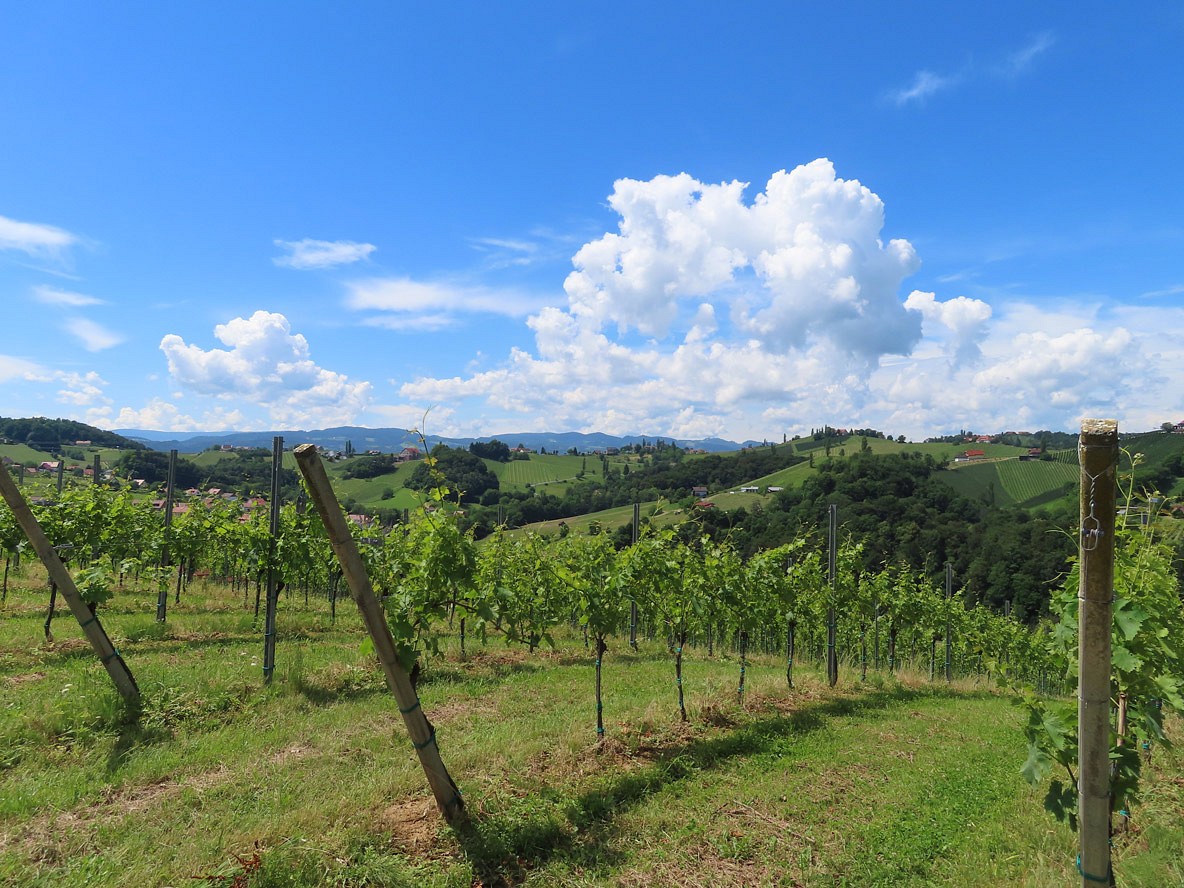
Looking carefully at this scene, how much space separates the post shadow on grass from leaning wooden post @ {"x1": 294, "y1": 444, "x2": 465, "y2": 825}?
0.36m

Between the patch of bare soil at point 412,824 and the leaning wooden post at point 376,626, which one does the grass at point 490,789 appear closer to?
the patch of bare soil at point 412,824

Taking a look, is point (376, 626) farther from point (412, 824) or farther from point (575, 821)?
point (575, 821)

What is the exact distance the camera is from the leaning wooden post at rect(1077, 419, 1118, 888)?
2.73 m

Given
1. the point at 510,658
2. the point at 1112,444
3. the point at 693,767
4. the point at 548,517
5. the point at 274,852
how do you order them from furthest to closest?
the point at 548,517 → the point at 510,658 → the point at 693,767 → the point at 274,852 → the point at 1112,444

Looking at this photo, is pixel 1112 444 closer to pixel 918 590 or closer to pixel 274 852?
pixel 274 852

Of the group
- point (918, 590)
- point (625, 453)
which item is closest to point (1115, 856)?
point (918, 590)

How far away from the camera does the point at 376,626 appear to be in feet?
14.0

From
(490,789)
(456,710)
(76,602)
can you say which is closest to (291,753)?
(490,789)

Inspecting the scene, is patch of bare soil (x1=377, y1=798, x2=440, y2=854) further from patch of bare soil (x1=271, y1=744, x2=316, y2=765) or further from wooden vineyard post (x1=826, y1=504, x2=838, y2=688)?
wooden vineyard post (x1=826, y1=504, x2=838, y2=688)

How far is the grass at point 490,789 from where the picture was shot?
4160 mm

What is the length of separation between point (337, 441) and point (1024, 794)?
7351 inches

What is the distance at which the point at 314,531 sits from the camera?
10.8 metres

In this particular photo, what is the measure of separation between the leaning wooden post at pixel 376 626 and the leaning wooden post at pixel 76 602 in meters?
4.18

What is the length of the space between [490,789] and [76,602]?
5.13m
